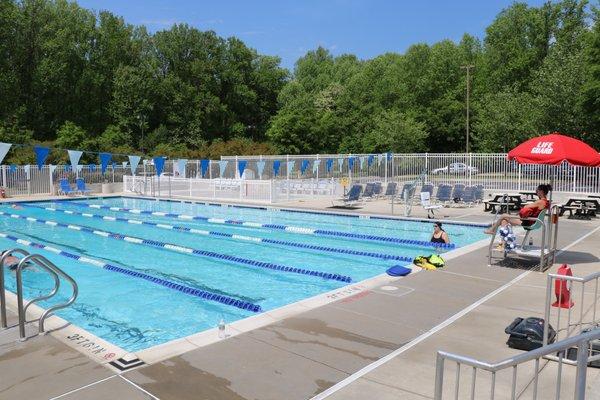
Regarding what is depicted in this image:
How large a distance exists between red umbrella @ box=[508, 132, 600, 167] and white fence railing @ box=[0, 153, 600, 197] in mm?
11667

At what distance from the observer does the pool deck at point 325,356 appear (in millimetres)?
4227

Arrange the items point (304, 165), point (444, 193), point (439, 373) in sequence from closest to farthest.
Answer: point (439, 373) < point (444, 193) < point (304, 165)

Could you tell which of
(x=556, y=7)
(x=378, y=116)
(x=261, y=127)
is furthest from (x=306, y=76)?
(x=556, y=7)

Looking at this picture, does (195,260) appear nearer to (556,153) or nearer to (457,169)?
(556,153)

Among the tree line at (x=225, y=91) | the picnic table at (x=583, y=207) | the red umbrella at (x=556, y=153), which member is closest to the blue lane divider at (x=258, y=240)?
the red umbrella at (x=556, y=153)

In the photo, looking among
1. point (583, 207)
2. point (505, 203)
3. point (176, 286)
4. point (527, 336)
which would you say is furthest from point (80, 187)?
point (527, 336)

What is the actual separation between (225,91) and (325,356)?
211 ft

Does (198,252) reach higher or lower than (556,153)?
lower

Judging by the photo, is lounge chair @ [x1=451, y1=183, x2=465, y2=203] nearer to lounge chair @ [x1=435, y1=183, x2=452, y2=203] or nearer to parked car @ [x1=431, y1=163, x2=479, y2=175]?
lounge chair @ [x1=435, y1=183, x2=452, y2=203]

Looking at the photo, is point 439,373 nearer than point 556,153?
Yes

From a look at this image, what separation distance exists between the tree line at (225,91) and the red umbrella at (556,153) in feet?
106

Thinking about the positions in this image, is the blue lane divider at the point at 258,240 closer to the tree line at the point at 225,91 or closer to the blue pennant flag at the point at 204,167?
the blue pennant flag at the point at 204,167

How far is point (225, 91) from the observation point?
66438mm

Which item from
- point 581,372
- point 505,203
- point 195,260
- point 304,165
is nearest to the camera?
point 581,372
